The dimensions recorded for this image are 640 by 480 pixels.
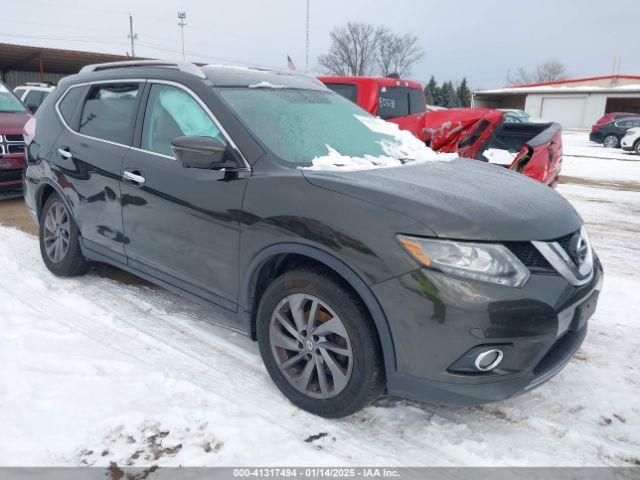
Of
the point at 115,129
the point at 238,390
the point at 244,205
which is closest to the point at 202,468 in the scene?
the point at 238,390

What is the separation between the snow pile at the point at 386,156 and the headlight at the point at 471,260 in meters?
0.79

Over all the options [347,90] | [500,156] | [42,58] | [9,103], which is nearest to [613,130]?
[500,156]

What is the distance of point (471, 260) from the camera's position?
2133 millimetres

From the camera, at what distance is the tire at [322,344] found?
2.33m

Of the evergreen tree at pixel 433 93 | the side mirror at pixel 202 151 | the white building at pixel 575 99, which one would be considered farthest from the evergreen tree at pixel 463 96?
the side mirror at pixel 202 151

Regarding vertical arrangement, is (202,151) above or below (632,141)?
above

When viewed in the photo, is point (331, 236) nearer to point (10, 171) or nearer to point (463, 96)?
point (10, 171)

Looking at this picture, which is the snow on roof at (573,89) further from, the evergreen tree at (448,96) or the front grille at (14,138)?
the front grille at (14,138)

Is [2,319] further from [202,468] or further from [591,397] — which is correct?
[591,397]

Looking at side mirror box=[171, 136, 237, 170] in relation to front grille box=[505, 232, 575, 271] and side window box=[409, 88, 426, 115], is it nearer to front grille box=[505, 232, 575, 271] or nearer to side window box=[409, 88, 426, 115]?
front grille box=[505, 232, 575, 271]

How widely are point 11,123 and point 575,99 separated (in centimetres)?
4730

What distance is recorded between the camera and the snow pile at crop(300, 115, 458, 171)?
279 centimetres

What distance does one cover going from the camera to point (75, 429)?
2436mm

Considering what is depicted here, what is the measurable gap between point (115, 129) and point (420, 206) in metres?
2.51
